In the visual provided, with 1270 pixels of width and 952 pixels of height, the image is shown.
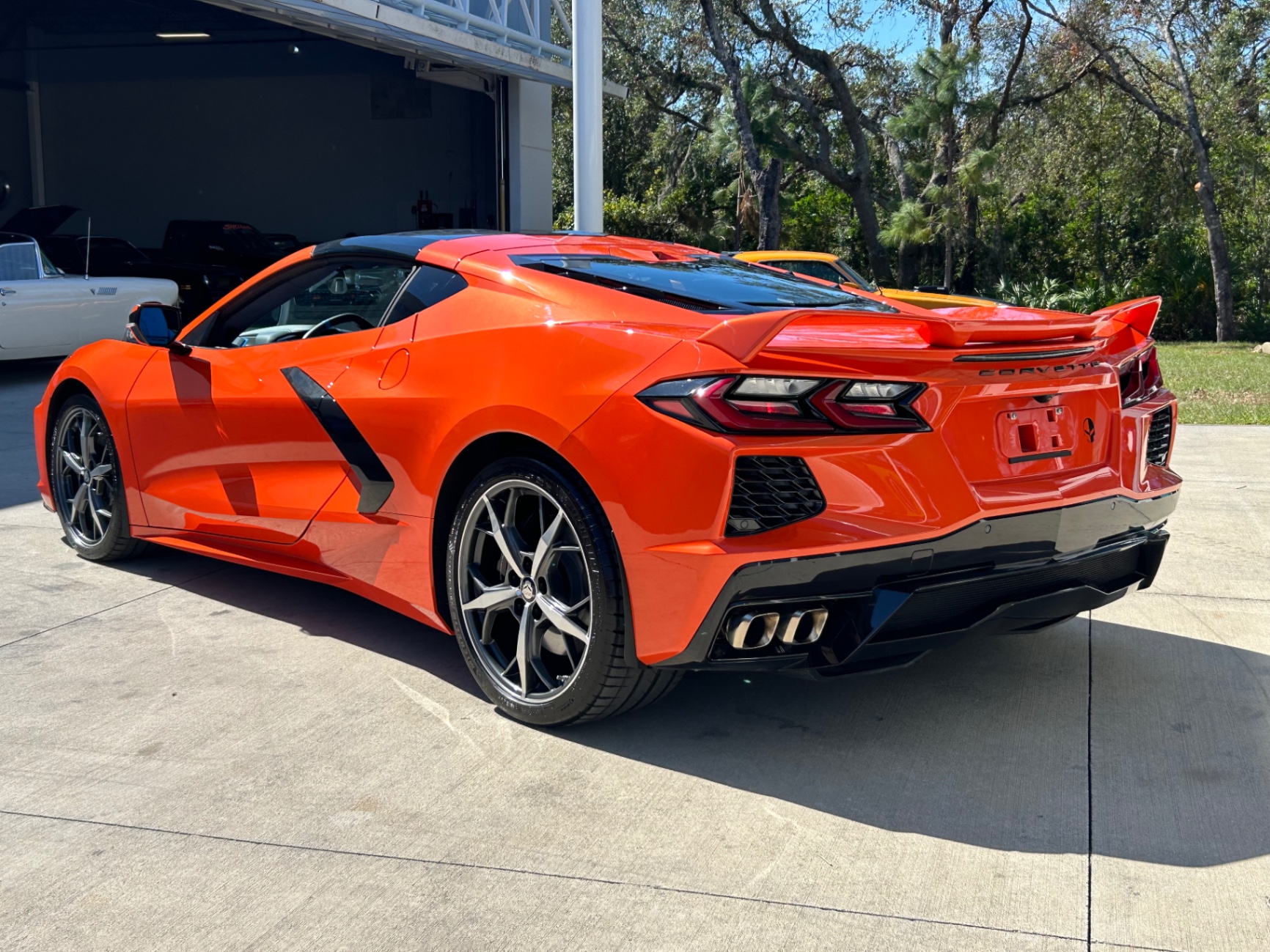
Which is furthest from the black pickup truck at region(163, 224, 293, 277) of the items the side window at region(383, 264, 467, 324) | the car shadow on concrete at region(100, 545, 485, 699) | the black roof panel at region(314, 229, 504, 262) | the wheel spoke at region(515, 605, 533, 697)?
the wheel spoke at region(515, 605, 533, 697)

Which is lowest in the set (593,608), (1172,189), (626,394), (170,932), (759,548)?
(170,932)

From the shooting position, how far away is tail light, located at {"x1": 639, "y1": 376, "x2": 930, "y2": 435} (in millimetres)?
3070

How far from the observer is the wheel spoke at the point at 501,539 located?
3607 mm

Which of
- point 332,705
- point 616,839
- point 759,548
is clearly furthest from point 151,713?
point 759,548

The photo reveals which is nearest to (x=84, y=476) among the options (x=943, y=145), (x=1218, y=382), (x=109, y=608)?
(x=109, y=608)

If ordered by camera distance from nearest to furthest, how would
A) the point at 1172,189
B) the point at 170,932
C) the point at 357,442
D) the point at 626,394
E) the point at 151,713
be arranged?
1. the point at 170,932
2. the point at 626,394
3. the point at 151,713
4. the point at 357,442
5. the point at 1172,189

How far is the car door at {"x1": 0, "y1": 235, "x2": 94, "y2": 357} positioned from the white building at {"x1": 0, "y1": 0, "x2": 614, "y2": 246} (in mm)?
13729

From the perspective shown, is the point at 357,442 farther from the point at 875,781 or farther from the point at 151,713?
the point at 875,781

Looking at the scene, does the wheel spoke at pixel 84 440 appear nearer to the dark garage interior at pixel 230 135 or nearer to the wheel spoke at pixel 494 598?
the wheel spoke at pixel 494 598

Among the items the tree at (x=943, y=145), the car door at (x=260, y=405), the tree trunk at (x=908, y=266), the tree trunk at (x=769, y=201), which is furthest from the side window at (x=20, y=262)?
the tree trunk at (x=908, y=266)

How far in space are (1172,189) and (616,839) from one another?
23.9 metres

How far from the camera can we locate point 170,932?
258cm

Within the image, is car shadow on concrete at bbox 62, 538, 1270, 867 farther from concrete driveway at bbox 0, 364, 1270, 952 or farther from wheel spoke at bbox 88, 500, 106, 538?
wheel spoke at bbox 88, 500, 106, 538

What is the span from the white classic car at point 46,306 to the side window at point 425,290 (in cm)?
902
